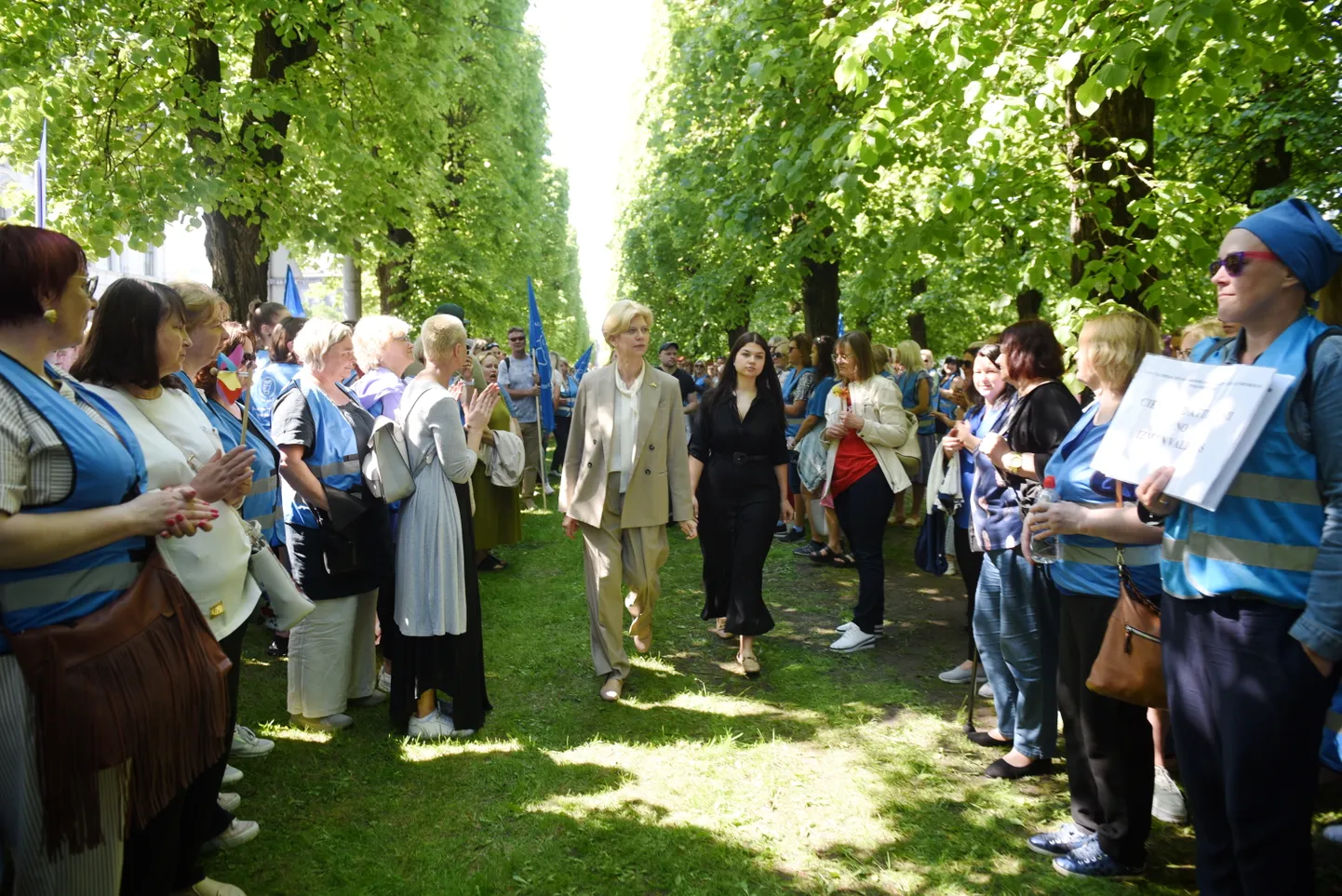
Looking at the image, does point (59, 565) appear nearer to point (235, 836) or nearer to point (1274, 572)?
point (235, 836)

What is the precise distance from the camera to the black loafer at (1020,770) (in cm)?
427

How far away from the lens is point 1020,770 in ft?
14.0

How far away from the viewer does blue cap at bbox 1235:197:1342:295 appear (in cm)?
240

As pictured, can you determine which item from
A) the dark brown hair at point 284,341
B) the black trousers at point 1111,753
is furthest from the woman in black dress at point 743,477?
the dark brown hair at point 284,341

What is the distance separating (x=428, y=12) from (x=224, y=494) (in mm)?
10808

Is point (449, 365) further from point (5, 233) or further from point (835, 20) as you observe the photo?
point (835, 20)

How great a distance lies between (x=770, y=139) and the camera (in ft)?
31.0

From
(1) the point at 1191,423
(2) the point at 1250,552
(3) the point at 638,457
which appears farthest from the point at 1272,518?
(3) the point at 638,457

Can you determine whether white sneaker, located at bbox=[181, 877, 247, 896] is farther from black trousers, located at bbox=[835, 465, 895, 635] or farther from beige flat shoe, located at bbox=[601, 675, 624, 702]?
black trousers, located at bbox=[835, 465, 895, 635]

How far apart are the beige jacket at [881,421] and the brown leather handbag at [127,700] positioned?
4.88 metres

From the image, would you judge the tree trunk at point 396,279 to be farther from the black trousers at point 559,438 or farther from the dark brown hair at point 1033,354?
the dark brown hair at point 1033,354

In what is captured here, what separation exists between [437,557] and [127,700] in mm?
2411

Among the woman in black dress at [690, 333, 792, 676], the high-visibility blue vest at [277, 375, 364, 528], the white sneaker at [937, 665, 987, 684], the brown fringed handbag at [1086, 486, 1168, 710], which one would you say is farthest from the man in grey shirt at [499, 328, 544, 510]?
the brown fringed handbag at [1086, 486, 1168, 710]

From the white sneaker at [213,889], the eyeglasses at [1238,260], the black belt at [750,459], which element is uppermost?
the eyeglasses at [1238,260]
